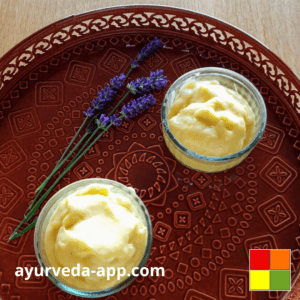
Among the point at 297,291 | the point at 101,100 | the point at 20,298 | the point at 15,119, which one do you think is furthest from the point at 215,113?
the point at 20,298

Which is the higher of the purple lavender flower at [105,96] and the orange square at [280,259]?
the purple lavender flower at [105,96]

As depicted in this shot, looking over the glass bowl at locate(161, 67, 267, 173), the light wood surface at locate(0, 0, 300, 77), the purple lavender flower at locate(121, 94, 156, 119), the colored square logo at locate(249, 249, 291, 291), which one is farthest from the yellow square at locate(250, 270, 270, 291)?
the light wood surface at locate(0, 0, 300, 77)

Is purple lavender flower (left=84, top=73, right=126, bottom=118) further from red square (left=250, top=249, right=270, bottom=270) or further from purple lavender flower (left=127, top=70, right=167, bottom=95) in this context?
red square (left=250, top=249, right=270, bottom=270)

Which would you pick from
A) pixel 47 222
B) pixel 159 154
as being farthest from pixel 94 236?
pixel 159 154

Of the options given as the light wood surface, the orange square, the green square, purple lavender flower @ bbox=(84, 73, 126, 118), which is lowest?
the green square

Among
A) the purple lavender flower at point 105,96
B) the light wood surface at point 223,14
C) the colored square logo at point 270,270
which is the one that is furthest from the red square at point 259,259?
the light wood surface at point 223,14

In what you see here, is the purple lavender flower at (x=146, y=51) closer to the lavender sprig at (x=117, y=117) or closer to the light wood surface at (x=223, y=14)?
the lavender sprig at (x=117, y=117)
